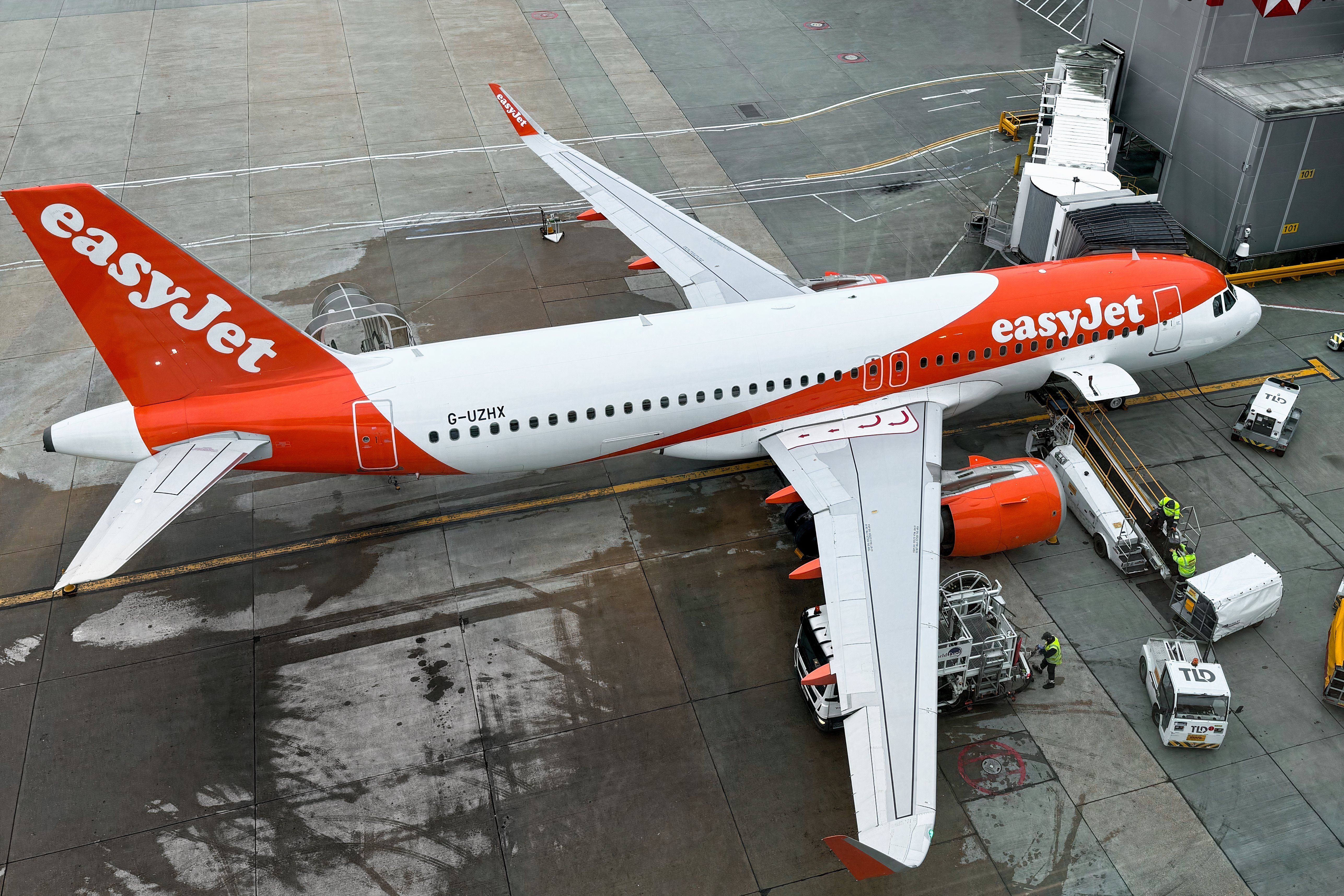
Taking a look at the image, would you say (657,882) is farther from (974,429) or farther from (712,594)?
(974,429)

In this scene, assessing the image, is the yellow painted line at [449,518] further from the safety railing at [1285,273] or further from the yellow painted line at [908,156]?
the yellow painted line at [908,156]

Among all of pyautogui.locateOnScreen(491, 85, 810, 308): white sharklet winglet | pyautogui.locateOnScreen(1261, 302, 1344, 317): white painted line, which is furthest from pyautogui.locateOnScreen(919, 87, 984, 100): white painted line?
pyautogui.locateOnScreen(1261, 302, 1344, 317): white painted line

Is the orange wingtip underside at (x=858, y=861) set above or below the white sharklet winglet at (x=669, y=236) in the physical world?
below

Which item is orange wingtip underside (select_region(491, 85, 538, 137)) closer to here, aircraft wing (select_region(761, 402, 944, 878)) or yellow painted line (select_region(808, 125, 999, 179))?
yellow painted line (select_region(808, 125, 999, 179))

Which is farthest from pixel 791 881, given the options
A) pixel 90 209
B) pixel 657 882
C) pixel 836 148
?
pixel 836 148

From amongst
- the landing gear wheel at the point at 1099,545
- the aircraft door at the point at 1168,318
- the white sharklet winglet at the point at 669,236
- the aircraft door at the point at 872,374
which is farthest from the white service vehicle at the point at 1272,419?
the white sharklet winglet at the point at 669,236

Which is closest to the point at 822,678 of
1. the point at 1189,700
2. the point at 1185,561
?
the point at 1189,700

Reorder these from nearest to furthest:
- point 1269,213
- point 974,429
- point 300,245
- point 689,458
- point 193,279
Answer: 1. point 193,279
2. point 689,458
3. point 974,429
4. point 1269,213
5. point 300,245

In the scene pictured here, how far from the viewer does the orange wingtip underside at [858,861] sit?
16047 mm

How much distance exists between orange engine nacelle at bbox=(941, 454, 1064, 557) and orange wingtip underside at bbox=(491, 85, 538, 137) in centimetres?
1878

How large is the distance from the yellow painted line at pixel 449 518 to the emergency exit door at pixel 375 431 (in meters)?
3.41

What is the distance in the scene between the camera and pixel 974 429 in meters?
30.5

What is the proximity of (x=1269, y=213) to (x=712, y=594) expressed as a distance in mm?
24853

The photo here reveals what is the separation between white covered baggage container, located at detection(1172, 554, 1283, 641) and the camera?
2345cm
